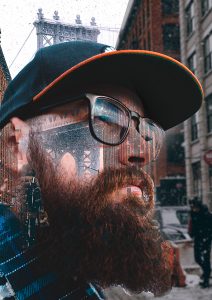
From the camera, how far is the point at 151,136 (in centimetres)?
113

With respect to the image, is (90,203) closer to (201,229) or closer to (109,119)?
(109,119)

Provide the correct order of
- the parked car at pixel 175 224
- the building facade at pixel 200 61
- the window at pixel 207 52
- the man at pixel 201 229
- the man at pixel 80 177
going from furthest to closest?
A: 1. the window at pixel 207 52
2. the building facade at pixel 200 61
3. the parked car at pixel 175 224
4. the man at pixel 201 229
5. the man at pixel 80 177

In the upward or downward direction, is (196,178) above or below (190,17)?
below

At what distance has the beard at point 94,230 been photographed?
0.84 meters

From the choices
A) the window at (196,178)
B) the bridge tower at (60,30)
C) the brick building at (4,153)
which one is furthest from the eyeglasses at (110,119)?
the window at (196,178)

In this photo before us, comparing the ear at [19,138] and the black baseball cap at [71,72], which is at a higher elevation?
the black baseball cap at [71,72]

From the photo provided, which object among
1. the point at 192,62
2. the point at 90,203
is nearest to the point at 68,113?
the point at 90,203

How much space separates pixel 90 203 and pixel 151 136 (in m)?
0.33

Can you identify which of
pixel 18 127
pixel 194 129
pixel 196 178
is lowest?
pixel 18 127

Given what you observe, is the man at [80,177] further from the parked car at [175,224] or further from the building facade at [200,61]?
the building facade at [200,61]

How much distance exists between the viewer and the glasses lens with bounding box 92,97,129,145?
35.7 inches

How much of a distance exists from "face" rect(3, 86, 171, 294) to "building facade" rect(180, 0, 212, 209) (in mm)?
9683

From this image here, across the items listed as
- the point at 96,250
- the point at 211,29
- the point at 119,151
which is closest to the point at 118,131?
the point at 119,151

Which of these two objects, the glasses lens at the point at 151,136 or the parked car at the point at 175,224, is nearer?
the glasses lens at the point at 151,136
